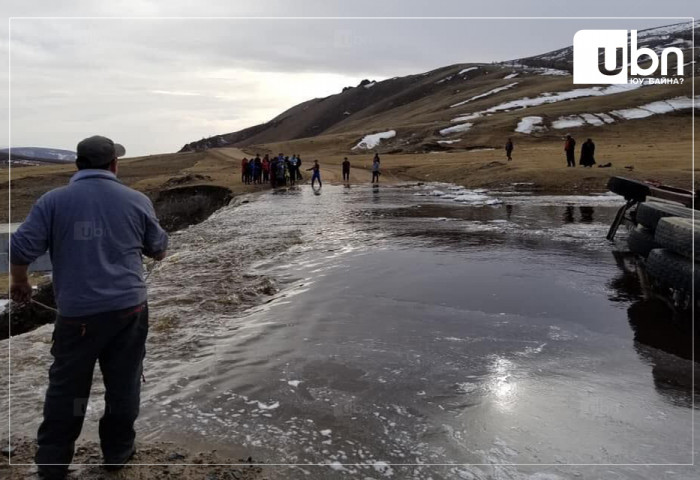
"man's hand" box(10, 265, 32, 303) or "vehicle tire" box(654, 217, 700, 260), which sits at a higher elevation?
"man's hand" box(10, 265, 32, 303)

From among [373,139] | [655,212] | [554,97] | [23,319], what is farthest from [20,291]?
[554,97]

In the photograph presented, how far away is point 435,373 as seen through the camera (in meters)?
5.23

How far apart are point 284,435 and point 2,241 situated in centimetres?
1712

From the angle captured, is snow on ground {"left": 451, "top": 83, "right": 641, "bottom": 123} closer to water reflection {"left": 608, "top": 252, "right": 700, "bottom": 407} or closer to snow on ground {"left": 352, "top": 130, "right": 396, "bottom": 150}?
snow on ground {"left": 352, "top": 130, "right": 396, "bottom": 150}

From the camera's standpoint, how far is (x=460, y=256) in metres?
10.8

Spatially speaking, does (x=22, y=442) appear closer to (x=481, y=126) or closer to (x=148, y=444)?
A: (x=148, y=444)

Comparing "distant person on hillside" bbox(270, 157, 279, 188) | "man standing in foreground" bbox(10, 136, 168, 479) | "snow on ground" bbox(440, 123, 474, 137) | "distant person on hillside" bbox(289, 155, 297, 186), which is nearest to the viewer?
"man standing in foreground" bbox(10, 136, 168, 479)

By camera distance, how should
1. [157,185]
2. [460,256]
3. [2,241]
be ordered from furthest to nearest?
1. [157,185]
2. [2,241]
3. [460,256]

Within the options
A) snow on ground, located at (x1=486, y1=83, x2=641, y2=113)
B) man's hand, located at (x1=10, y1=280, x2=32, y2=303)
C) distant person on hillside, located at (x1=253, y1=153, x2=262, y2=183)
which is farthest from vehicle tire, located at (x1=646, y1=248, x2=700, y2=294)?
snow on ground, located at (x1=486, y1=83, x2=641, y2=113)

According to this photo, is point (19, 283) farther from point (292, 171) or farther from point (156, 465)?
point (292, 171)

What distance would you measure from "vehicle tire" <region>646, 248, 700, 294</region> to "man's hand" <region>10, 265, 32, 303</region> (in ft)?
20.9

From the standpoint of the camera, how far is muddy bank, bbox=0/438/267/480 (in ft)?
11.6

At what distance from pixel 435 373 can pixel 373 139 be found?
6923cm

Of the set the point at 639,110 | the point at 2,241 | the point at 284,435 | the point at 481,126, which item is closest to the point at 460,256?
the point at 284,435
